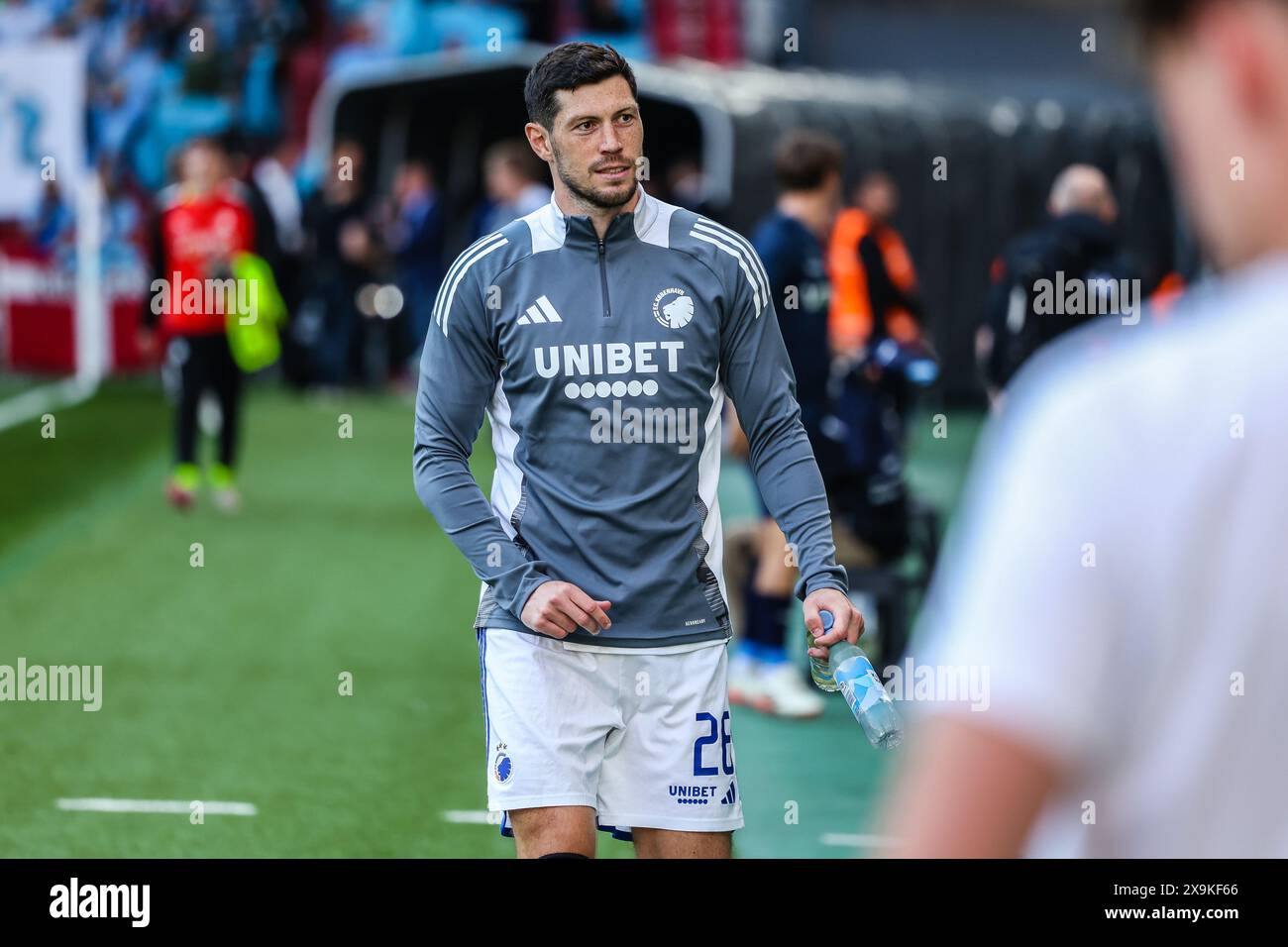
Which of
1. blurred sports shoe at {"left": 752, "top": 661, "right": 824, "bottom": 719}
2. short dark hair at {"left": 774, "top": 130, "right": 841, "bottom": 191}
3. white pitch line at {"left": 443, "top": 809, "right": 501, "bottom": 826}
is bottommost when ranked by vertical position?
white pitch line at {"left": 443, "top": 809, "right": 501, "bottom": 826}

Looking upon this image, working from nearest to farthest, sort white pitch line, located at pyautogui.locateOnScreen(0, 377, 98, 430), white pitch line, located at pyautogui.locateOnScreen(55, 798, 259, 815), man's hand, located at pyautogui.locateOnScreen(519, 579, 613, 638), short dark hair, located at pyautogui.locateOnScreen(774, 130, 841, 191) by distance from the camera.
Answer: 1. man's hand, located at pyautogui.locateOnScreen(519, 579, 613, 638)
2. white pitch line, located at pyautogui.locateOnScreen(55, 798, 259, 815)
3. short dark hair, located at pyautogui.locateOnScreen(774, 130, 841, 191)
4. white pitch line, located at pyautogui.locateOnScreen(0, 377, 98, 430)

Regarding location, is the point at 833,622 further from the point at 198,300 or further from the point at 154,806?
the point at 198,300

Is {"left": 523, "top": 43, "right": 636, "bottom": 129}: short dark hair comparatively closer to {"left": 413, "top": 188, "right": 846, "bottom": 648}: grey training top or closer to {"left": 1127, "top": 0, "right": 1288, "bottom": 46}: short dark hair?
{"left": 413, "top": 188, "right": 846, "bottom": 648}: grey training top

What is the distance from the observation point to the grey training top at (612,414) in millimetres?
3713

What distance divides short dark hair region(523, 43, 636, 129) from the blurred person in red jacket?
862cm

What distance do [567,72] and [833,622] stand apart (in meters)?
1.24

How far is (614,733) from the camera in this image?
3.77 meters

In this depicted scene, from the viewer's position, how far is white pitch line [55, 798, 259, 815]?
625 centimetres

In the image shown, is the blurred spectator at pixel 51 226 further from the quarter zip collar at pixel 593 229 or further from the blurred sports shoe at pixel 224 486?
the quarter zip collar at pixel 593 229

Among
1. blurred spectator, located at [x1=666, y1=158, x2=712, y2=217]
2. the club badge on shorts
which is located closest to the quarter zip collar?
the club badge on shorts

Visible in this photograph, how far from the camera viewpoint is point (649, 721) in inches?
147

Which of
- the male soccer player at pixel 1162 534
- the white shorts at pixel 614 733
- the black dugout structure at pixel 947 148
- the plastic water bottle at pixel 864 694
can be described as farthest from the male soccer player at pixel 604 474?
the black dugout structure at pixel 947 148

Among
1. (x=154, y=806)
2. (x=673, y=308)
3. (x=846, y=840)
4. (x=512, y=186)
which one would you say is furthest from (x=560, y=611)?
(x=512, y=186)

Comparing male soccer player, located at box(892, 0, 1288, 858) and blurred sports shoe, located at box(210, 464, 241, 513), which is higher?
male soccer player, located at box(892, 0, 1288, 858)
